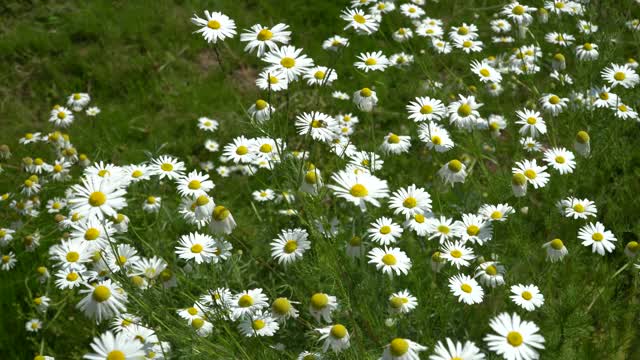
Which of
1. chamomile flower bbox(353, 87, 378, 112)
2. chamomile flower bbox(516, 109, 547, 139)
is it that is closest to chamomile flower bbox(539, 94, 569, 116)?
chamomile flower bbox(516, 109, 547, 139)

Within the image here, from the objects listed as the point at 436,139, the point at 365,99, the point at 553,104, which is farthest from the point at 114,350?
the point at 553,104

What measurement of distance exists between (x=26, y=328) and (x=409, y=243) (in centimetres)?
201

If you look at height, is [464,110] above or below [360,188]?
above

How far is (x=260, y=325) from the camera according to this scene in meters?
2.06

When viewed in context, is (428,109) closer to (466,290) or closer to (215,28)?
(466,290)

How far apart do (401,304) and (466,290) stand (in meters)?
0.26

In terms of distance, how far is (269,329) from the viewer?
2.05m

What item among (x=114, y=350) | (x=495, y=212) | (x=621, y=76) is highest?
(x=621, y=76)

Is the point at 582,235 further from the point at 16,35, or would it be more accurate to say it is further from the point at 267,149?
the point at 16,35

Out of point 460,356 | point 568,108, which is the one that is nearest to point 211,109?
point 568,108

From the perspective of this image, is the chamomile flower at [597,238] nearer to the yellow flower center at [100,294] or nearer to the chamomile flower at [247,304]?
the chamomile flower at [247,304]

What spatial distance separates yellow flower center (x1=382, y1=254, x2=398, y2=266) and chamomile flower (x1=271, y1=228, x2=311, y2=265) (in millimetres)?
313

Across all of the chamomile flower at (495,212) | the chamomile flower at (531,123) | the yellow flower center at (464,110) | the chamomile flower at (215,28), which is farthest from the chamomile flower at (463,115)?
the chamomile flower at (215,28)

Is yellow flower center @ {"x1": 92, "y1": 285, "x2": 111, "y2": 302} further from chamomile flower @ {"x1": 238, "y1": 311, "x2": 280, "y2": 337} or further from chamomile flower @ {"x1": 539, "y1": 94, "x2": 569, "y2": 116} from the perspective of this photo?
chamomile flower @ {"x1": 539, "y1": 94, "x2": 569, "y2": 116}
